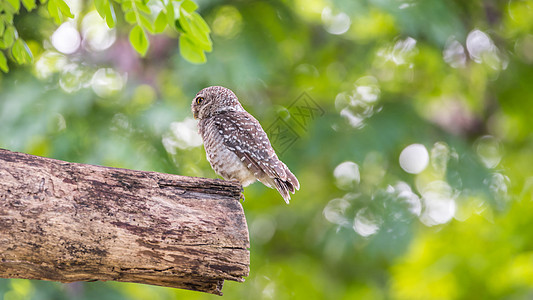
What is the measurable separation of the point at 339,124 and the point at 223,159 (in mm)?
3924

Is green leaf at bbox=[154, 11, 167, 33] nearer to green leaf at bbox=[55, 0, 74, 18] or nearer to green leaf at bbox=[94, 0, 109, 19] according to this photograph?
green leaf at bbox=[94, 0, 109, 19]

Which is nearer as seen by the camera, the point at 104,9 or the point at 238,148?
the point at 104,9

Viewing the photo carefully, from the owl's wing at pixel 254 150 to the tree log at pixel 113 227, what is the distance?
930 mm

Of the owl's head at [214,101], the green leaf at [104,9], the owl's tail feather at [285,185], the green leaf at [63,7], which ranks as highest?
the owl's head at [214,101]

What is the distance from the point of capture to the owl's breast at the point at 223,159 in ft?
13.3

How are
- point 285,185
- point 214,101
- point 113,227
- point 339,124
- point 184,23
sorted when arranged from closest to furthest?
point 113,227 < point 184,23 < point 285,185 < point 214,101 < point 339,124

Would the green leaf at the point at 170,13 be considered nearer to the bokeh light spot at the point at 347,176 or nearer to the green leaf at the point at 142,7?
the green leaf at the point at 142,7

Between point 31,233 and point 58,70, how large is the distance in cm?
452

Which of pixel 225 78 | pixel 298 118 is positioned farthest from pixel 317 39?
pixel 225 78

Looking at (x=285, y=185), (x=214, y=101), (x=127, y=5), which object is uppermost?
(x=214, y=101)

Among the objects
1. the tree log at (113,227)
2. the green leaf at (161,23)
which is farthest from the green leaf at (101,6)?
the tree log at (113,227)

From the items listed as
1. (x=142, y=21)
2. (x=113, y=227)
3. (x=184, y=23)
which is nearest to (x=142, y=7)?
(x=142, y=21)

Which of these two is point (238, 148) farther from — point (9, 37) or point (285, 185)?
point (9, 37)

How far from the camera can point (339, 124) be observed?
305 inches
